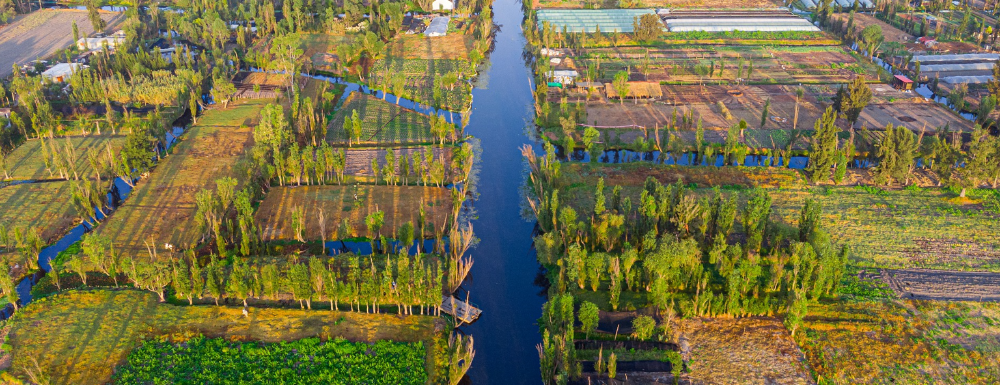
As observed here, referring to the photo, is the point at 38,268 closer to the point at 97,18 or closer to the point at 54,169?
the point at 54,169

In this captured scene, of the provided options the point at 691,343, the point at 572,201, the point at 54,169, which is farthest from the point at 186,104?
the point at 691,343

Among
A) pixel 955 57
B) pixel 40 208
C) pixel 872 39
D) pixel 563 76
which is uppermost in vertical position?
pixel 872 39

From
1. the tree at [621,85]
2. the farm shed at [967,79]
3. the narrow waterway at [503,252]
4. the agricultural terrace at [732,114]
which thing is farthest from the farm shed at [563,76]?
the farm shed at [967,79]

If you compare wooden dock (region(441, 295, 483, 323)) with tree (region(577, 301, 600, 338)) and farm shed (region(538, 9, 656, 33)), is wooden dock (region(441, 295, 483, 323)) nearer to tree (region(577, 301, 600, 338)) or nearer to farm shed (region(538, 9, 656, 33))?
tree (region(577, 301, 600, 338))

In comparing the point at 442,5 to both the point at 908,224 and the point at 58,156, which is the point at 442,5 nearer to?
the point at 58,156

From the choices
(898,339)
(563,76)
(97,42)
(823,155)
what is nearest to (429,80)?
(563,76)

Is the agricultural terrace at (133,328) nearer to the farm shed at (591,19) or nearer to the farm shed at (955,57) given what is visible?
the farm shed at (591,19)

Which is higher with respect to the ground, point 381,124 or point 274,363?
point 381,124

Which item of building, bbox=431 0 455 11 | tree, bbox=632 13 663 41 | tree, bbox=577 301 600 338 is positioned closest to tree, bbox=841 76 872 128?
tree, bbox=632 13 663 41
